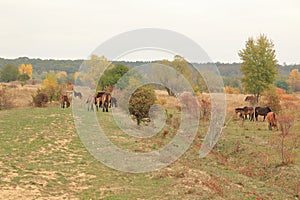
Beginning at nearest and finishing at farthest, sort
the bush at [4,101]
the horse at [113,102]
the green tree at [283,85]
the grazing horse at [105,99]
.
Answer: the grazing horse at [105,99] → the horse at [113,102] → the bush at [4,101] → the green tree at [283,85]

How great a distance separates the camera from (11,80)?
259 ft

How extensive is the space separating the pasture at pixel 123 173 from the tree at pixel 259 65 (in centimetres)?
1902

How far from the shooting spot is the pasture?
542 inches

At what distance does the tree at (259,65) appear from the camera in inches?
1764

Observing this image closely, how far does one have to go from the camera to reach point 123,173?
16.7 m

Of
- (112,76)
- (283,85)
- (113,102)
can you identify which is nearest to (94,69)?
(112,76)

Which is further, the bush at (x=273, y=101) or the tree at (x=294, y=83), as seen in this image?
the tree at (x=294, y=83)

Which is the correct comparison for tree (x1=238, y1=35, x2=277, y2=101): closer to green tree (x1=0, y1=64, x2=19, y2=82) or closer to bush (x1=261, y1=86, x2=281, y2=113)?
bush (x1=261, y1=86, x2=281, y2=113)

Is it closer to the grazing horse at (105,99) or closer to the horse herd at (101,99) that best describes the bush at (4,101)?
the horse herd at (101,99)

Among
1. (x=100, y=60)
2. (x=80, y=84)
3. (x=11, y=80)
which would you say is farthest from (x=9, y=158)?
(x=11, y=80)

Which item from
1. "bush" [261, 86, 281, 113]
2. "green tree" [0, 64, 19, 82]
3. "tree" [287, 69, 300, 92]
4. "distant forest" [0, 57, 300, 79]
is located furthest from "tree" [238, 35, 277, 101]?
"distant forest" [0, 57, 300, 79]

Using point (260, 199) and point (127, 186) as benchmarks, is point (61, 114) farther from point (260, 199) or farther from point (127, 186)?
point (260, 199)

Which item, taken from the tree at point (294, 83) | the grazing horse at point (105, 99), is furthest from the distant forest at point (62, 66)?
the grazing horse at point (105, 99)

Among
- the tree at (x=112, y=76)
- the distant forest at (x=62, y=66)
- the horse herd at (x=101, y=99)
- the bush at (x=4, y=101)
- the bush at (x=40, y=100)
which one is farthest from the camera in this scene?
the distant forest at (x=62, y=66)
